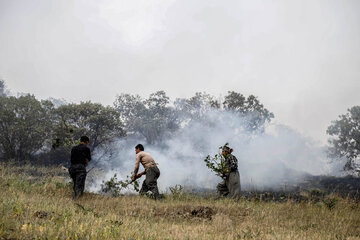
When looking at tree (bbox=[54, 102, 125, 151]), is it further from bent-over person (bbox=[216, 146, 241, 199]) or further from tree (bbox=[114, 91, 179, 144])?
bent-over person (bbox=[216, 146, 241, 199])

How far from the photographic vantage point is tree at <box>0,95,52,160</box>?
2795cm

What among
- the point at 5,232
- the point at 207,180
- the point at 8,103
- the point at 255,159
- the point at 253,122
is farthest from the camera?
the point at 255,159

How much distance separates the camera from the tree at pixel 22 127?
28.0 metres

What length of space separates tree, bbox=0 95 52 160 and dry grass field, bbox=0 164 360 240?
2142 centimetres

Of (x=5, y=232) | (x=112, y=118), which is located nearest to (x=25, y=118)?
(x=112, y=118)

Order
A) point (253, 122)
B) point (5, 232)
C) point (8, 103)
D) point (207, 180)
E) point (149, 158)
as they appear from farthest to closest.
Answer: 1. point (253, 122)
2. point (207, 180)
3. point (8, 103)
4. point (149, 158)
5. point (5, 232)

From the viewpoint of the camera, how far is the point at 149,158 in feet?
31.2

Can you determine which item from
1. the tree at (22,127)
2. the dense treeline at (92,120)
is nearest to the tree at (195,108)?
the dense treeline at (92,120)

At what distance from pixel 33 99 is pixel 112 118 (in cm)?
890

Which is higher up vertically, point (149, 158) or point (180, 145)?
point (180, 145)

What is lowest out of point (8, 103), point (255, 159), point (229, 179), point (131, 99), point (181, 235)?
point (181, 235)

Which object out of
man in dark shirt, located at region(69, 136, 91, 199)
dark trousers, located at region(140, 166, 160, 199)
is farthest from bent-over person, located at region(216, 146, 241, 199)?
man in dark shirt, located at region(69, 136, 91, 199)

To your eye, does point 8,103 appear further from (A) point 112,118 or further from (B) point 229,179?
(B) point 229,179

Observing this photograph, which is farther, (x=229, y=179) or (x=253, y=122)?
(x=253, y=122)
